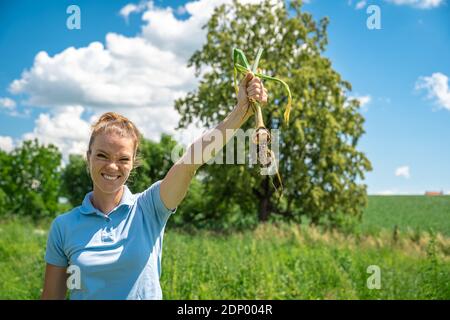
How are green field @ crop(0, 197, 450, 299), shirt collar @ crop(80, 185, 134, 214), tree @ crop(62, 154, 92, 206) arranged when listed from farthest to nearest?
tree @ crop(62, 154, 92, 206) < green field @ crop(0, 197, 450, 299) < shirt collar @ crop(80, 185, 134, 214)

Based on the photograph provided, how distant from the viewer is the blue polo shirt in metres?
1.94

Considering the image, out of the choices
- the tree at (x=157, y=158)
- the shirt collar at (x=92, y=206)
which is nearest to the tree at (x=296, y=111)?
the tree at (x=157, y=158)

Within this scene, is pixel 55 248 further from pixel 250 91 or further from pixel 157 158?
pixel 157 158

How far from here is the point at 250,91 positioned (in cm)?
196

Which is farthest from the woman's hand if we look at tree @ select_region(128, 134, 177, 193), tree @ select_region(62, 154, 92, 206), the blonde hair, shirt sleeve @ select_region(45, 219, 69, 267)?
tree @ select_region(62, 154, 92, 206)

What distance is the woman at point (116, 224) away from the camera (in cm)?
195

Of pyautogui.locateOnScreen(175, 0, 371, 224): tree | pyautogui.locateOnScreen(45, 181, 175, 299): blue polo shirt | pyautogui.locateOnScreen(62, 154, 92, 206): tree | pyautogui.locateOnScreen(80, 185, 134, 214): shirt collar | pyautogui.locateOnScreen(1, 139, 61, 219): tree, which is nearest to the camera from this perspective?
pyautogui.locateOnScreen(45, 181, 175, 299): blue polo shirt

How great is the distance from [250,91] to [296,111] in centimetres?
1644

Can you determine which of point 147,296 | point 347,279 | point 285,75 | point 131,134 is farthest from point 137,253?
point 285,75

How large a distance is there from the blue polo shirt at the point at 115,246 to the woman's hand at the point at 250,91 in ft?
1.67

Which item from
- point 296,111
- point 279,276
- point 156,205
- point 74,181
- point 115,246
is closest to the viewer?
point 115,246

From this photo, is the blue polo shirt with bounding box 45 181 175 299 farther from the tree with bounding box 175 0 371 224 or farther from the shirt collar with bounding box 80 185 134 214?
the tree with bounding box 175 0 371 224

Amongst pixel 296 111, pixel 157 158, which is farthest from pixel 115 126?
pixel 157 158
